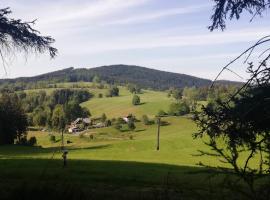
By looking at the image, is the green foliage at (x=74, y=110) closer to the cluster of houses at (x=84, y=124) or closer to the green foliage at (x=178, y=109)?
the cluster of houses at (x=84, y=124)

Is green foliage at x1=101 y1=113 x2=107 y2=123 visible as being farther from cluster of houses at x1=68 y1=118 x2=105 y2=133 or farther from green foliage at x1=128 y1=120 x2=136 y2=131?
green foliage at x1=128 y1=120 x2=136 y2=131

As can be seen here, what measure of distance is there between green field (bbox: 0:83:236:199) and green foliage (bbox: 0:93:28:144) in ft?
20.4

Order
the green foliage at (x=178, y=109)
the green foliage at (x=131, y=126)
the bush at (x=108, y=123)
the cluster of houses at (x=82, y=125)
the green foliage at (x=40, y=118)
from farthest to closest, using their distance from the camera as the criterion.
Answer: the bush at (x=108, y=123), the cluster of houses at (x=82, y=125), the green foliage at (x=178, y=109), the green foliage at (x=131, y=126), the green foliage at (x=40, y=118)

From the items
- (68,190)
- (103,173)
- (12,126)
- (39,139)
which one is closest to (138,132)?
(39,139)

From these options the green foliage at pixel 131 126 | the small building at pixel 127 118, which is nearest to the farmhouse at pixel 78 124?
the small building at pixel 127 118

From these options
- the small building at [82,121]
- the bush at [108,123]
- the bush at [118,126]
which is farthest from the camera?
the small building at [82,121]

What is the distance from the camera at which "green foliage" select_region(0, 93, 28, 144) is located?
78.3 meters

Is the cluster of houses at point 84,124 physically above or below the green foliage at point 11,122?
below

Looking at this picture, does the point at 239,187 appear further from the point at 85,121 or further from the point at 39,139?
the point at 85,121

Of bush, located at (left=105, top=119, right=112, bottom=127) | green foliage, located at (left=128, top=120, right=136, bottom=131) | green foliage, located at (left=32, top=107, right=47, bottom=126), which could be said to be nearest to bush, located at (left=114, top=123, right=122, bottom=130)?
green foliage, located at (left=128, top=120, right=136, bottom=131)

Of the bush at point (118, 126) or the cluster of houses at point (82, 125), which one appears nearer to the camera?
the bush at point (118, 126)

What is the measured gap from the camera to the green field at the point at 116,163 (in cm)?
805

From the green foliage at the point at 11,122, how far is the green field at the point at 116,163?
20.4ft

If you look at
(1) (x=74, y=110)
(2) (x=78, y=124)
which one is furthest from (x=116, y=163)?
(2) (x=78, y=124)
